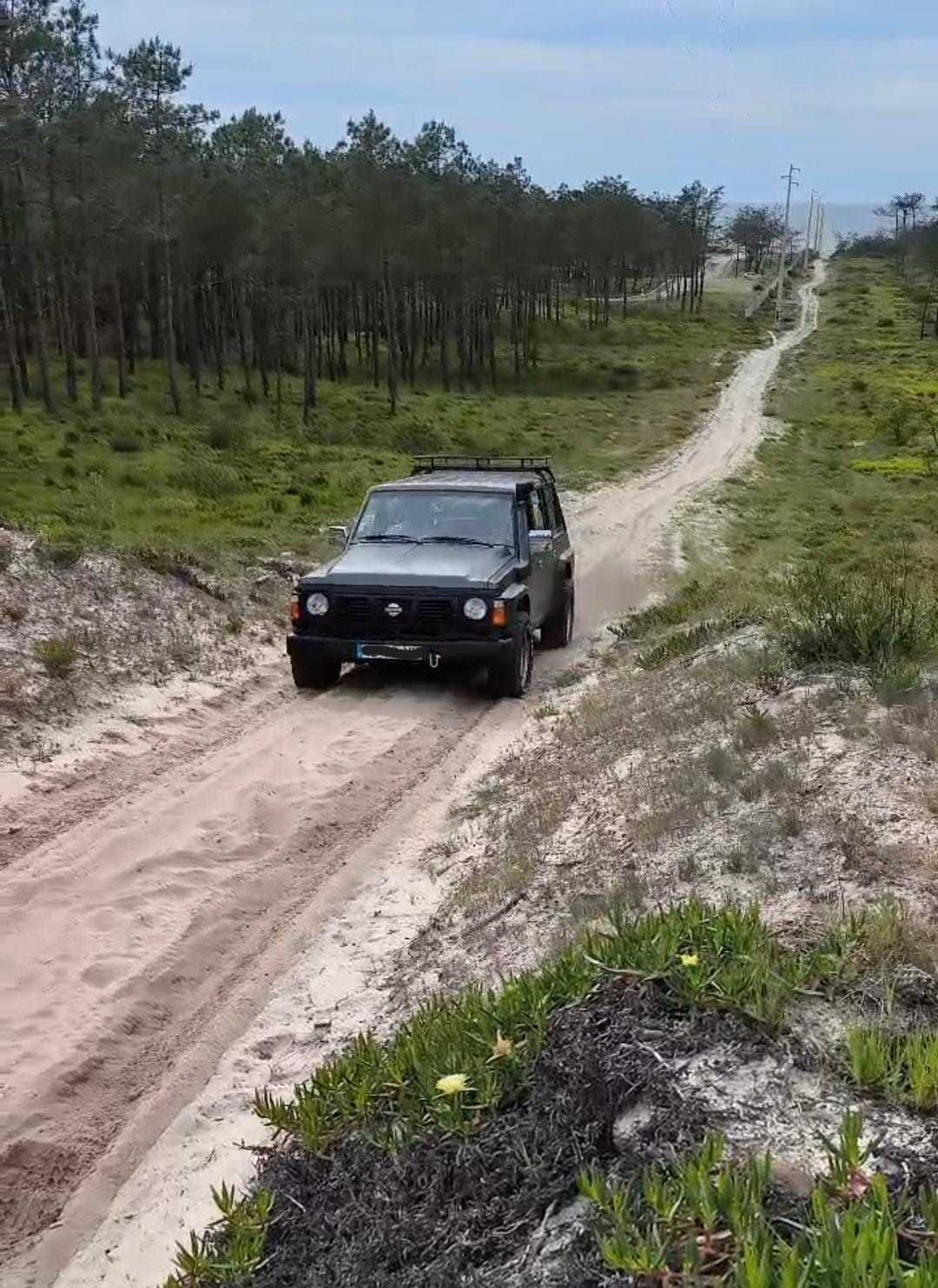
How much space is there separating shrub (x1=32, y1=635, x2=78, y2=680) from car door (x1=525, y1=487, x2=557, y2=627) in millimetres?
3981

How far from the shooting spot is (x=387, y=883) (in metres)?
6.00

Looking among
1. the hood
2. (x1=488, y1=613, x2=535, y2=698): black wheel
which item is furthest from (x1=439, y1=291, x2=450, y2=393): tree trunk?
(x1=488, y1=613, x2=535, y2=698): black wheel

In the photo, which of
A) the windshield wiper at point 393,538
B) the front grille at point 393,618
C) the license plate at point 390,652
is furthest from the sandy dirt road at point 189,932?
the windshield wiper at point 393,538

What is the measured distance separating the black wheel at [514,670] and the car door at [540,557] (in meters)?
0.70

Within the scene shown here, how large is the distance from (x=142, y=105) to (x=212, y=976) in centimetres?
3789

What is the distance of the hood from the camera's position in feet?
30.8

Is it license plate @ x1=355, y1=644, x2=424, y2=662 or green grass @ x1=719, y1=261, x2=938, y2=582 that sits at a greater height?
license plate @ x1=355, y1=644, x2=424, y2=662

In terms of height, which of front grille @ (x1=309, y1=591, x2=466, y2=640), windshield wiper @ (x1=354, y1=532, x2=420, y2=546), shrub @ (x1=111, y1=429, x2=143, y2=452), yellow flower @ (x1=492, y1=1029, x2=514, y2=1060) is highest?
windshield wiper @ (x1=354, y1=532, x2=420, y2=546)

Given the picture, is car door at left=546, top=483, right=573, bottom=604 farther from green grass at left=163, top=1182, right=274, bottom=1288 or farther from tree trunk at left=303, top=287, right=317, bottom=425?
tree trunk at left=303, top=287, right=317, bottom=425

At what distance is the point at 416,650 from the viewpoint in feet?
30.6

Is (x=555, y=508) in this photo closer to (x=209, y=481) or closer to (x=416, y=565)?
(x=416, y=565)

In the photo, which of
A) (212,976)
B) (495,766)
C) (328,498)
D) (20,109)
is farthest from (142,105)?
(212,976)

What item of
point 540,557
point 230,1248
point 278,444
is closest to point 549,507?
point 540,557

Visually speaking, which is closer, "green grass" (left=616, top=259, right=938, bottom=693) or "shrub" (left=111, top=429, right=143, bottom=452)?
"green grass" (left=616, top=259, right=938, bottom=693)
